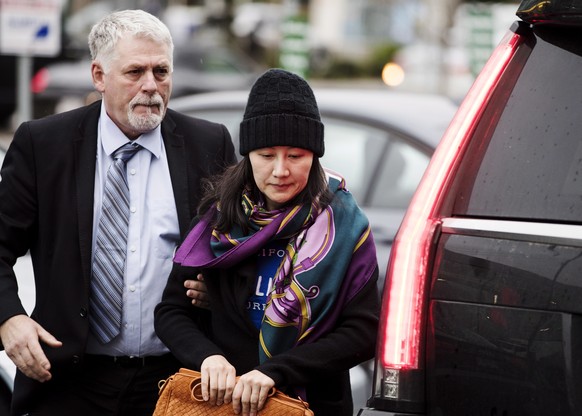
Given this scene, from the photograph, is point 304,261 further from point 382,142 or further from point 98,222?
point 382,142

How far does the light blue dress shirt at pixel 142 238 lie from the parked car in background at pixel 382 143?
241 cm

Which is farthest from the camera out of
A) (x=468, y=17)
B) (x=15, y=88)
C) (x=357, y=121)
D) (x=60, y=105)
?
(x=15, y=88)

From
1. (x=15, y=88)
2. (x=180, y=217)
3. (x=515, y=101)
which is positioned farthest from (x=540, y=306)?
(x=15, y=88)

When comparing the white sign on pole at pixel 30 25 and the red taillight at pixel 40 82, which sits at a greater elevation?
the red taillight at pixel 40 82

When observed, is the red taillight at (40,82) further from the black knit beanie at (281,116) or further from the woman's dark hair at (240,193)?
the black knit beanie at (281,116)

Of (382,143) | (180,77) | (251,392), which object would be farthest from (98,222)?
(180,77)

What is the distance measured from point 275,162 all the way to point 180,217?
1.72ft

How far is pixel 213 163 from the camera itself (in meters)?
3.64

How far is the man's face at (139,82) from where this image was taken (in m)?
3.38

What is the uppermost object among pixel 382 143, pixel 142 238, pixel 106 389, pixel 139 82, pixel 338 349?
pixel 382 143

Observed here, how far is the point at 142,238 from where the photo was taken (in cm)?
345

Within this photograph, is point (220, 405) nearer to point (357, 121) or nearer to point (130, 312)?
point (130, 312)

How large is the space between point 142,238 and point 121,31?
2.03 feet

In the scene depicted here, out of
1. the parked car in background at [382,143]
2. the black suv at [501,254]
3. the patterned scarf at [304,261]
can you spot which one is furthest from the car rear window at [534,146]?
the parked car in background at [382,143]
